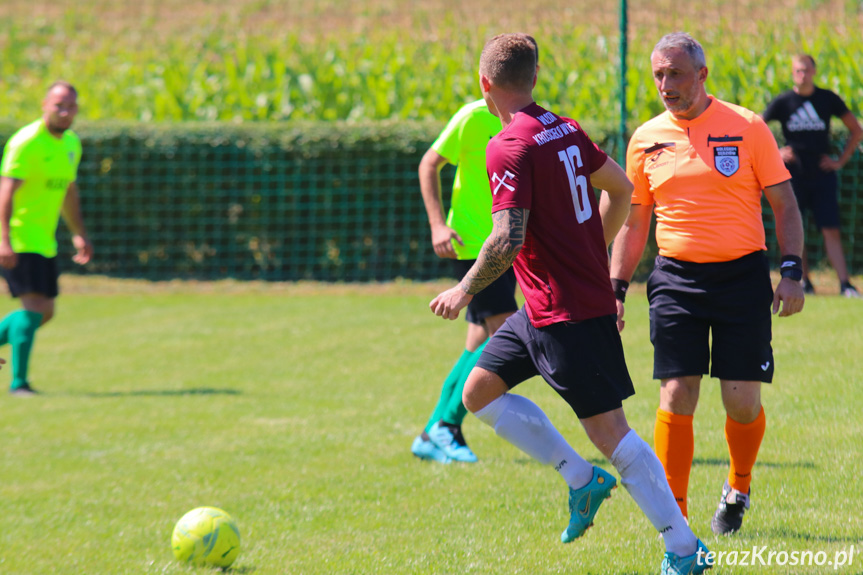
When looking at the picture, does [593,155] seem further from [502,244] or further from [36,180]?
[36,180]

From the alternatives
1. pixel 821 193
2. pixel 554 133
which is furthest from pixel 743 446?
pixel 821 193

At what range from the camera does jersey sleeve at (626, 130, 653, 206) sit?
165 inches

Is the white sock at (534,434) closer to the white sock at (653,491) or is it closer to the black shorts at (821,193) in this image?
the white sock at (653,491)

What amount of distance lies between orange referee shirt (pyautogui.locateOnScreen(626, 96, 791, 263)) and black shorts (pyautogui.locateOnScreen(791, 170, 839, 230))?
20.0 ft

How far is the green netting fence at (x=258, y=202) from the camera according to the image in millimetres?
12727

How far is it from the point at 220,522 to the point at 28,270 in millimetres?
4637

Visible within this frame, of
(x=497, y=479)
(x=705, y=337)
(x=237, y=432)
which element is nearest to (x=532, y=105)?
(x=705, y=337)

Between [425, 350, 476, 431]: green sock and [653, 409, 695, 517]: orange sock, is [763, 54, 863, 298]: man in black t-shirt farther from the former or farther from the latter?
[653, 409, 695, 517]: orange sock

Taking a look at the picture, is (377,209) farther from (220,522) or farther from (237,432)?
(220,522)

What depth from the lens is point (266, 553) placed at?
4160 mm

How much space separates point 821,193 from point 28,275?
7638 mm

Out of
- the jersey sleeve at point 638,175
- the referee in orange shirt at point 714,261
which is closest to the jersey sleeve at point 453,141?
the jersey sleeve at point 638,175

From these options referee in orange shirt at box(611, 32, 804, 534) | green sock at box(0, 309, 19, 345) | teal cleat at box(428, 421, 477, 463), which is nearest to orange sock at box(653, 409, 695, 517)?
referee in orange shirt at box(611, 32, 804, 534)

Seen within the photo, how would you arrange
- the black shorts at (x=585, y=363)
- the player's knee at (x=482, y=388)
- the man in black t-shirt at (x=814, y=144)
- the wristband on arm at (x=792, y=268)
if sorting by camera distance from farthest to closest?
the man in black t-shirt at (x=814, y=144) → the wristband on arm at (x=792, y=268) → the player's knee at (x=482, y=388) → the black shorts at (x=585, y=363)
